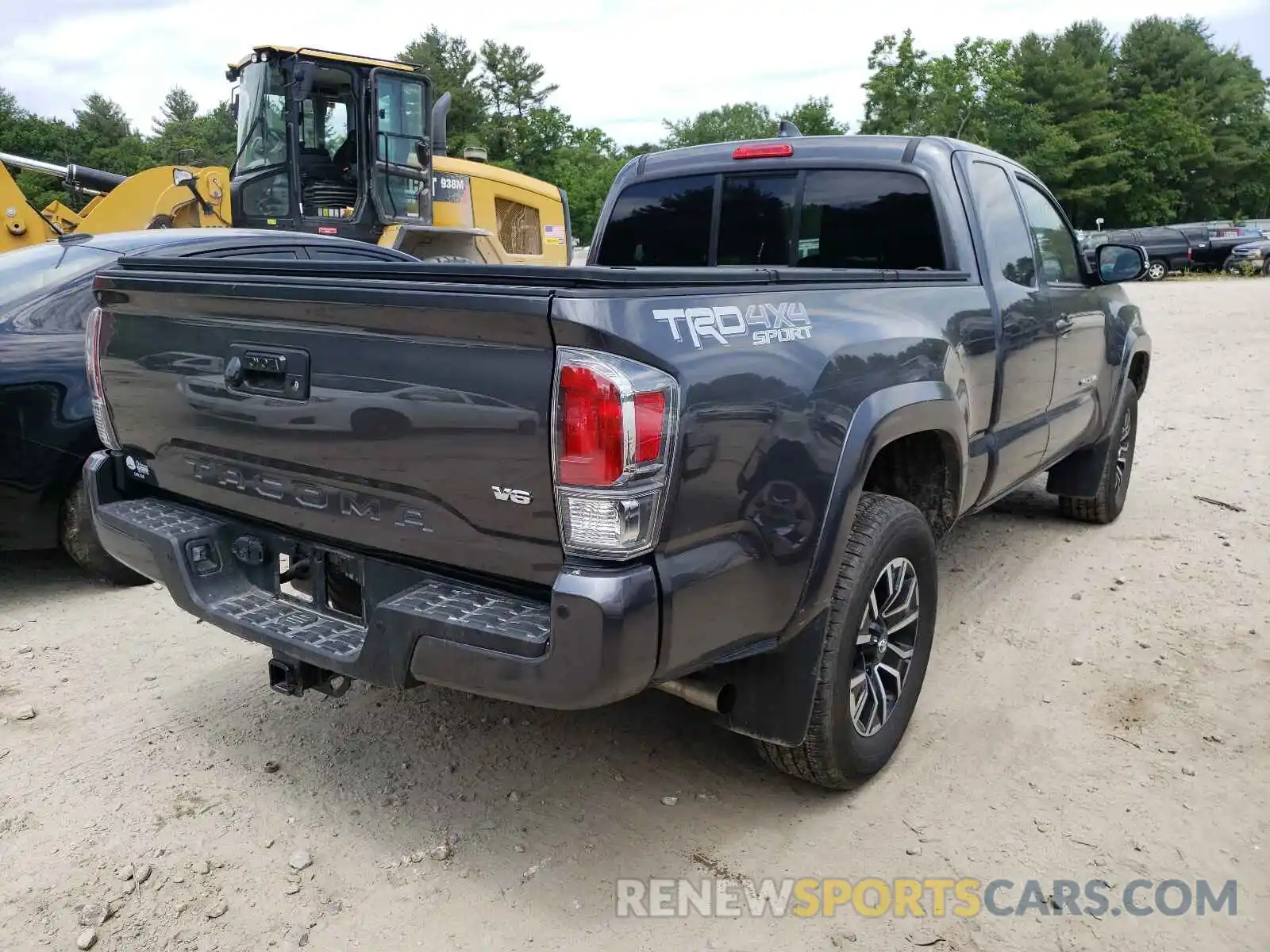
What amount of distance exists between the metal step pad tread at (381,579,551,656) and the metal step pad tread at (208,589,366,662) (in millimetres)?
218

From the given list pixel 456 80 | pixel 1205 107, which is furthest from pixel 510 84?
pixel 1205 107

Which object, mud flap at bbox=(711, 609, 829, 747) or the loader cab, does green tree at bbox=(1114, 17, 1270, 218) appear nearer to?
the loader cab

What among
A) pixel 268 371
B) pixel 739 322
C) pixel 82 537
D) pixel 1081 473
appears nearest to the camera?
pixel 739 322

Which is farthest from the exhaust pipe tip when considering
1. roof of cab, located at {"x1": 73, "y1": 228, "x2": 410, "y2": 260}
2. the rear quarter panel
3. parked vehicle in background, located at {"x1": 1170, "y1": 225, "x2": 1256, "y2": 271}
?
parked vehicle in background, located at {"x1": 1170, "y1": 225, "x2": 1256, "y2": 271}

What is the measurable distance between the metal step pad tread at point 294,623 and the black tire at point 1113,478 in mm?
4560

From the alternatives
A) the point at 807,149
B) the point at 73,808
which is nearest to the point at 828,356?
the point at 807,149

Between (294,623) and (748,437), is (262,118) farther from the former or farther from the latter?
(748,437)

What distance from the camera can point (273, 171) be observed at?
10477 millimetres

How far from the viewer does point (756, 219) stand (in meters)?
4.31

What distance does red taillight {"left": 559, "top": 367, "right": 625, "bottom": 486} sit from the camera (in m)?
2.13

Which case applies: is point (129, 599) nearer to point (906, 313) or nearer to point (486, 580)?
point (486, 580)

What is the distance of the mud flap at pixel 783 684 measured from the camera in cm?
274

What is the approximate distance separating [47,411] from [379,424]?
3017mm

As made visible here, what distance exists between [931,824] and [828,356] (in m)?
1.45
